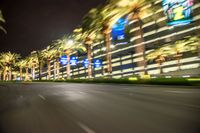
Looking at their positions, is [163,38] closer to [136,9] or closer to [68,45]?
[68,45]

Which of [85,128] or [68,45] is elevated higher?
[68,45]

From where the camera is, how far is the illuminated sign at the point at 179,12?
62.8 metres

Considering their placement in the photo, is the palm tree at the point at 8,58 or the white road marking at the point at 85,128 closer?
the white road marking at the point at 85,128

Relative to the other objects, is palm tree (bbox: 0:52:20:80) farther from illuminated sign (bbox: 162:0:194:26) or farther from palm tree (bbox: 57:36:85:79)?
illuminated sign (bbox: 162:0:194:26)

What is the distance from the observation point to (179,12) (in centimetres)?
6406

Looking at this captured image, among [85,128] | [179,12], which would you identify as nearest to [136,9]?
[179,12]

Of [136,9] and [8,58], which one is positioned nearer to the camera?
[136,9]

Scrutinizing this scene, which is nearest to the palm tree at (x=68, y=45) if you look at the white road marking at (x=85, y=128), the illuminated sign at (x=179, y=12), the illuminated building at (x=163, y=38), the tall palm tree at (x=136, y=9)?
the illuminated building at (x=163, y=38)

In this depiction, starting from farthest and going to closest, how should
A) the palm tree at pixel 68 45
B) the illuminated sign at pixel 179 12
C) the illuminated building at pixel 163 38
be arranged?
the palm tree at pixel 68 45, the illuminated building at pixel 163 38, the illuminated sign at pixel 179 12

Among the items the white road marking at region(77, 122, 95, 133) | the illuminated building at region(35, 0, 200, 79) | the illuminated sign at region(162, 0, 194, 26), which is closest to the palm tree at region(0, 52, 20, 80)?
the illuminated building at region(35, 0, 200, 79)

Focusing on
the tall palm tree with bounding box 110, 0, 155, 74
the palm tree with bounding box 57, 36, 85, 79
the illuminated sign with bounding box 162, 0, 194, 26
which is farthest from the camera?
the palm tree with bounding box 57, 36, 85, 79

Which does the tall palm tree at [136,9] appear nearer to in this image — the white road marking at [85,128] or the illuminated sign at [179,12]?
the illuminated sign at [179,12]

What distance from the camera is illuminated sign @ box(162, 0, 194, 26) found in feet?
206

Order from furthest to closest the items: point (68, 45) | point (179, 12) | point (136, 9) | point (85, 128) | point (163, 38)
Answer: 1. point (163, 38)
2. point (68, 45)
3. point (179, 12)
4. point (136, 9)
5. point (85, 128)
